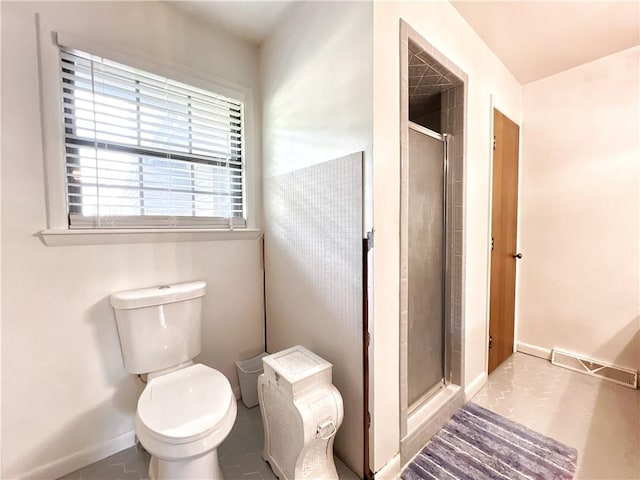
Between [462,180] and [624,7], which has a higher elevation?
[624,7]

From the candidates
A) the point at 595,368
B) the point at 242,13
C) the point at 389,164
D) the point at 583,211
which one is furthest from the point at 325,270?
the point at 595,368

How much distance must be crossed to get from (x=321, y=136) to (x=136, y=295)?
4.04 ft

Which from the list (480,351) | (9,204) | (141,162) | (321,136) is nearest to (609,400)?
(480,351)

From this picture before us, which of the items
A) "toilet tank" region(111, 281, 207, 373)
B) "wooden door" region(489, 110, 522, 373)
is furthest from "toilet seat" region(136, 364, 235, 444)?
"wooden door" region(489, 110, 522, 373)

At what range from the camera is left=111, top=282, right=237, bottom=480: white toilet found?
3.29 ft

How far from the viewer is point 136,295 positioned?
133 centimetres

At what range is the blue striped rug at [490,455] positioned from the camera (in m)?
1.29

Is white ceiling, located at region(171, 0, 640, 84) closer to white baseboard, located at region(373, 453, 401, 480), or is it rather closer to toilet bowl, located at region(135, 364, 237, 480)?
toilet bowl, located at region(135, 364, 237, 480)

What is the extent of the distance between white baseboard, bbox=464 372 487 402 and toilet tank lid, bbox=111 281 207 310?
6.03 ft

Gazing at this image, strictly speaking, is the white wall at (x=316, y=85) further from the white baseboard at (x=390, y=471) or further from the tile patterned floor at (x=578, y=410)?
the tile patterned floor at (x=578, y=410)

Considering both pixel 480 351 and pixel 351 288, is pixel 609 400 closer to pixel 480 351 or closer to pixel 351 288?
pixel 480 351

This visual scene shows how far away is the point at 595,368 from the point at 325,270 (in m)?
2.37

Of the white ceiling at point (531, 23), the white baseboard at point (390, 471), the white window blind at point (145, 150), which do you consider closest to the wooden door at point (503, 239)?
the white ceiling at point (531, 23)

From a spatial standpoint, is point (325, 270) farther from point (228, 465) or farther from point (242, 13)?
point (242, 13)
